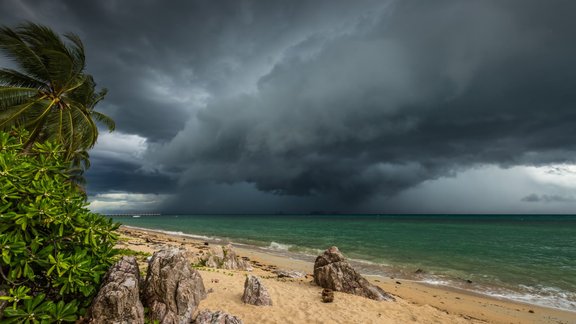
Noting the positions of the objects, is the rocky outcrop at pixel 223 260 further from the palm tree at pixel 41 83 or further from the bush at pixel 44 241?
the bush at pixel 44 241

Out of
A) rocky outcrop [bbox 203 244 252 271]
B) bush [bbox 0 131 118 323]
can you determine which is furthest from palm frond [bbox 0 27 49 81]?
rocky outcrop [bbox 203 244 252 271]

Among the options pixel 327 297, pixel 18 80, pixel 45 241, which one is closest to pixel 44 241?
pixel 45 241

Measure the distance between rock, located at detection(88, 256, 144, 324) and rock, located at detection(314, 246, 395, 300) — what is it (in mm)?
10202

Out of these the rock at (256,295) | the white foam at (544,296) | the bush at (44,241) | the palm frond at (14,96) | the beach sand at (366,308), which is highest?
the palm frond at (14,96)

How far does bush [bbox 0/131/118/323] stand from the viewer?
5598 millimetres

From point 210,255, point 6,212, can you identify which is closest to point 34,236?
point 6,212

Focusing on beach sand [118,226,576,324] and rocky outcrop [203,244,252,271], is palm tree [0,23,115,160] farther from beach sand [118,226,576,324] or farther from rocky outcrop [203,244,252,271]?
rocky outcrop [203,244,252,271]

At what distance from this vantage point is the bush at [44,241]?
18.4 feet

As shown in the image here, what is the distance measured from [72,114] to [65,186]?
39.7 ft

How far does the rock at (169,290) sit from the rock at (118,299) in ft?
3.33

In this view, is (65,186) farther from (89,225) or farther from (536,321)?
(536,321)

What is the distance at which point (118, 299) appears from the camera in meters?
6.76

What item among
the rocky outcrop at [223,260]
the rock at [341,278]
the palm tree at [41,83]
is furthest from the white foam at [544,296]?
the palm tree at [41,83]

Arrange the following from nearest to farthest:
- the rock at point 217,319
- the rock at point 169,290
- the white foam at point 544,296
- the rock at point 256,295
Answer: the rock at point 217,319
the rock at point 169,290
the rock at point 256,295
the white foam at point 544,296
